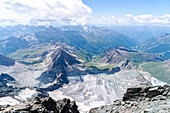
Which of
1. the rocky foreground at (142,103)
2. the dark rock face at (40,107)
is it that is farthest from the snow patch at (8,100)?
the rocky foreground at (142,103)

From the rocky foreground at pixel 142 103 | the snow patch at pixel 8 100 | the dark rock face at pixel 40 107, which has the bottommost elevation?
the snow patch at pixel 8 100

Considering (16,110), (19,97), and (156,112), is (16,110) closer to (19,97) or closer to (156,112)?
(156,112)

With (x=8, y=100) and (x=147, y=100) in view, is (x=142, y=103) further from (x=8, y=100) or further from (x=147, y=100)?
(x=8, y=100)

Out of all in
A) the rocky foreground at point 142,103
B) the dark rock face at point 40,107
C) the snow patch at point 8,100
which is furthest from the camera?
the snow patch at point 8,100

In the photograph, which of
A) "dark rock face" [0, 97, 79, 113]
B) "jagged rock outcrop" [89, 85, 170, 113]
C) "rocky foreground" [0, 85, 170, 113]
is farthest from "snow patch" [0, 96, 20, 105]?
"jagged rock outcrop" [89, 85, 170, 113]

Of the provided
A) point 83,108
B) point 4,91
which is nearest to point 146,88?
point 83,108

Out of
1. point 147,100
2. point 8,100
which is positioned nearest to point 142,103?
point 147,100

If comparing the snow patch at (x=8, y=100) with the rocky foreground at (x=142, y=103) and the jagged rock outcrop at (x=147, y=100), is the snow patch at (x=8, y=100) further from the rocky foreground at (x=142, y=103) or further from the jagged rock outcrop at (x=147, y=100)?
the jagged rock outcrop at (x=147, y=100)

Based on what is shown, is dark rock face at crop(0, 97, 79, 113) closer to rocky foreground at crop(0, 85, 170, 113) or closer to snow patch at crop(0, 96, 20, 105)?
rocky foreground at crop(0, 85, 170, 113)
